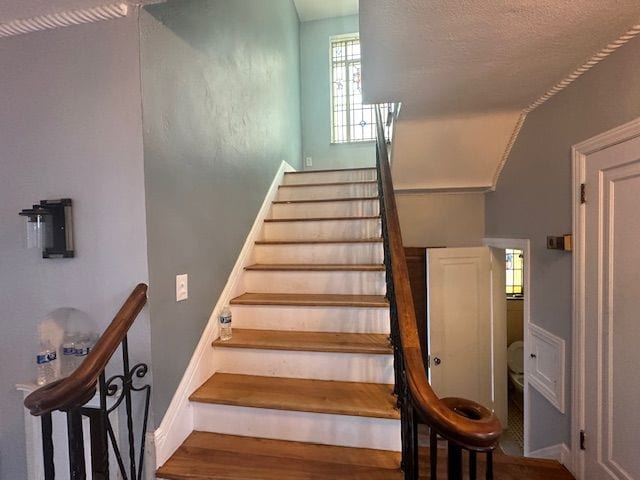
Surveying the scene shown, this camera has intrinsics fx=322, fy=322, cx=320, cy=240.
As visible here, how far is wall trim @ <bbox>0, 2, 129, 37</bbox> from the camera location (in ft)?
4.34

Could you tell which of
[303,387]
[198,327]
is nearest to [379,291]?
[303,387]

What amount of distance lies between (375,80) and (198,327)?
168 centimetres

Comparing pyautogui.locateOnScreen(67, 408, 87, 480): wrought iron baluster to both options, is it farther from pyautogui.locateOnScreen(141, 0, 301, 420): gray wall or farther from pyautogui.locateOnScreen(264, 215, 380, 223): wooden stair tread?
pyautogui.locateOnScreen(264, 215, 380, 223): wooden stair tread

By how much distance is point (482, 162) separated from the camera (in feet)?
9.13

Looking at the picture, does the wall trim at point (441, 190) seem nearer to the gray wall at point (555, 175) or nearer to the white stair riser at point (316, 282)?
the gray wall at point (555, 175)

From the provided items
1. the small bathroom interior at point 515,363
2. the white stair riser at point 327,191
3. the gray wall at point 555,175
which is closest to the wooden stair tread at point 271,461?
the gray wall at point 555,175

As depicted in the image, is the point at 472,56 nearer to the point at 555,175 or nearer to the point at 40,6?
the point at 555,175

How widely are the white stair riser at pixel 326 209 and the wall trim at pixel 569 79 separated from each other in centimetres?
112

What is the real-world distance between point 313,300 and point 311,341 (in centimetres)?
29

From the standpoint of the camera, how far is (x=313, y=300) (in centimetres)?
206

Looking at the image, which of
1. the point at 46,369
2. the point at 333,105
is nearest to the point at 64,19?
the point at 46,369

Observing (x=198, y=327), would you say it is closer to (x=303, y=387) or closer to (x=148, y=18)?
(x=303, y=387)

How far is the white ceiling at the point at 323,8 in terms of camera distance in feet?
15.1

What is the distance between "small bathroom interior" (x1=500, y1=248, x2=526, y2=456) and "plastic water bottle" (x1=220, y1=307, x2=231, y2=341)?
10.1 feet
